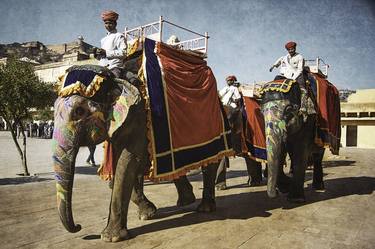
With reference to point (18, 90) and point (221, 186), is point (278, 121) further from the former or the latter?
point (18, 90)

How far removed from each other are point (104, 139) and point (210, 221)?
2.15 m

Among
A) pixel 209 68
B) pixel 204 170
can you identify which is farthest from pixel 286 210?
pixel 209 68

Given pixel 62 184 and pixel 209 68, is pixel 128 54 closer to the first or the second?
pixel 209 68

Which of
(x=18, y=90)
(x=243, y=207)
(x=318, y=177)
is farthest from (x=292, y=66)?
(x=18, y=90)

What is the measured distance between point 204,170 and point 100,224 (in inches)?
81.6

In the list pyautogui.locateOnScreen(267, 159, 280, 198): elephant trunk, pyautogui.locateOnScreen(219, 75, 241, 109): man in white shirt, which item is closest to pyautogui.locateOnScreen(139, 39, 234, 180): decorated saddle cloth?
pyautogui.locateOnScreen(267, 159, 280, 198): elephant trunk

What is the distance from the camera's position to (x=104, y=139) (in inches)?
156

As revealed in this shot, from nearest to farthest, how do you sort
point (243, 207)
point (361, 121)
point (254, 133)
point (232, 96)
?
point (243, 207)
point (254, 133)
point (232, 96)
point (361, 121)

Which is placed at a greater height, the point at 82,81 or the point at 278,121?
the point at 82,81

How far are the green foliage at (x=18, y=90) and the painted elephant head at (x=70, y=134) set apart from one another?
21.5 ft

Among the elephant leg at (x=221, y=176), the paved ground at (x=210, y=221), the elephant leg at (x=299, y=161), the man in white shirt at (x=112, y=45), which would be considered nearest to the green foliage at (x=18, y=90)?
the paved ground at (x=210, y=221)

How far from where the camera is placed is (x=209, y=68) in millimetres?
6043

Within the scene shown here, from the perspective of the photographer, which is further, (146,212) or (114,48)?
(146,212)

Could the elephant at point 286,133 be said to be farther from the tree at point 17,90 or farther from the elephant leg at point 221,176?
the tree at point 17,90
